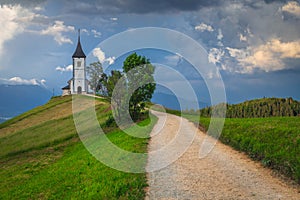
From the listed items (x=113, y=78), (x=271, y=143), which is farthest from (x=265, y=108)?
(x=271, y=143)

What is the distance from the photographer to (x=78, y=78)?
114750 mm

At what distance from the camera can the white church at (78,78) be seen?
112625 millimetres

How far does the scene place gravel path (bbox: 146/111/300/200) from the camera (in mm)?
11922

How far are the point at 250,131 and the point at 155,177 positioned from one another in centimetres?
961

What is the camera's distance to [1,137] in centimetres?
5359

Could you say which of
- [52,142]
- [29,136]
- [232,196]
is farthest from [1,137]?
[232,196]

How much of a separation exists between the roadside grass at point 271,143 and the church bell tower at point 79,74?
302 ft

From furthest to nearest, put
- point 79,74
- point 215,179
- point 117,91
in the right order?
point 79,74 → point 117,91 → point 215,179

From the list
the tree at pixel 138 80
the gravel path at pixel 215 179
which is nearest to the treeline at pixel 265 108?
the tree at pixel 138 80

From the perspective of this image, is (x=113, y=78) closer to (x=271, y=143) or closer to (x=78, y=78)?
(x=271, y=143)

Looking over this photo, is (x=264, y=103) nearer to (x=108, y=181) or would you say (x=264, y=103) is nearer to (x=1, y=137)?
(x=108, y=181)

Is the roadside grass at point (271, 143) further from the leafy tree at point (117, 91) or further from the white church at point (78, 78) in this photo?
Result: the white church at point (78, 78)

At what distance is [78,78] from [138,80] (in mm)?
79208

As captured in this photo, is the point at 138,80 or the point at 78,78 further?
the point at 78,78
